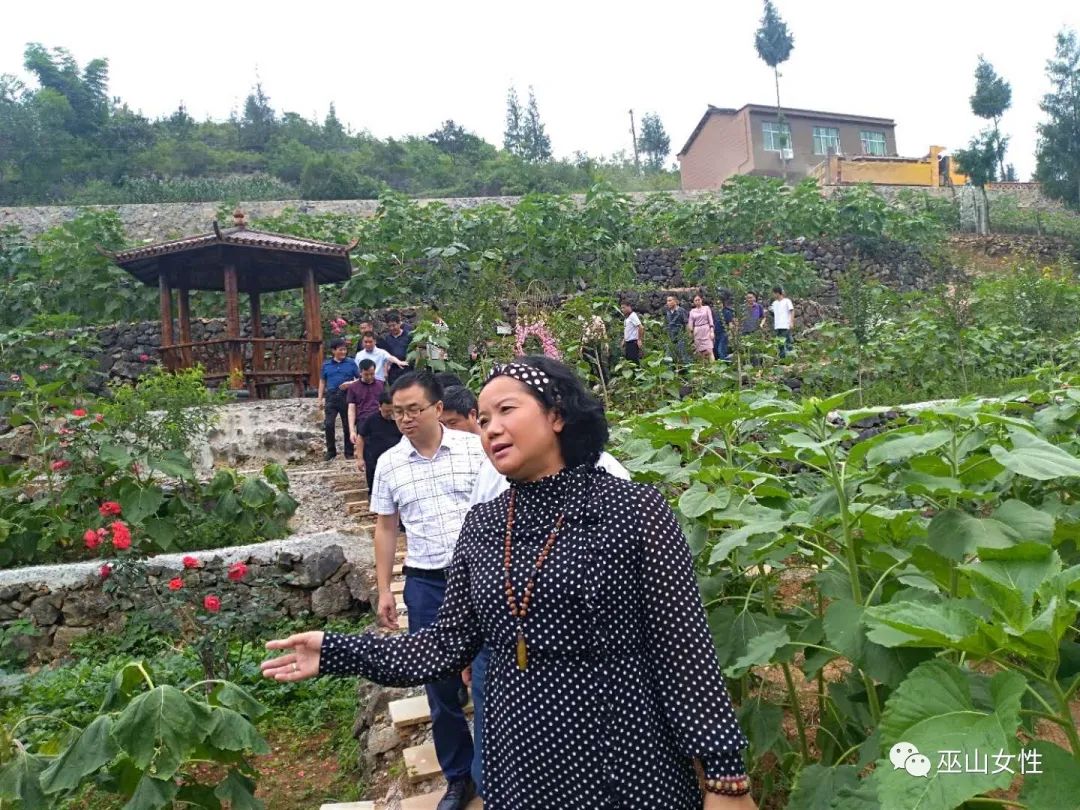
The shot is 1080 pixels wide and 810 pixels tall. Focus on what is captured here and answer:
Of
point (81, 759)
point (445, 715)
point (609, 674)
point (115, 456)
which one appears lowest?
point (445, 715)

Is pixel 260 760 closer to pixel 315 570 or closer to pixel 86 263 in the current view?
pixel 315 570

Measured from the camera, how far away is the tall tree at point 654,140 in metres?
46.4

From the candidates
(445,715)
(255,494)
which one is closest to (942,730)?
(445,715)

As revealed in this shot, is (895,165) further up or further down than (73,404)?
further up

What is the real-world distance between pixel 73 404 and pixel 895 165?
25475 mm

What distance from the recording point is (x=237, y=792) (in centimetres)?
267

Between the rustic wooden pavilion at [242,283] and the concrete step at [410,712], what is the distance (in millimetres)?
6645

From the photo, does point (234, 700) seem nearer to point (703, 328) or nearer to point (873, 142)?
point (703, 328)

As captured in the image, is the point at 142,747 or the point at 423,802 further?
the point at 423,802

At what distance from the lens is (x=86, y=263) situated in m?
13.3

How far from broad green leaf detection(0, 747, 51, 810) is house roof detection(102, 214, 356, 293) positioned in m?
8.24

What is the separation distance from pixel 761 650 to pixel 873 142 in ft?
108

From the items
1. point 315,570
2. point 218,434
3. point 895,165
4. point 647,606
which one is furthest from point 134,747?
point 895,165

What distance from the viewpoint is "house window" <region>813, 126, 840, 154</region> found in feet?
97.7
